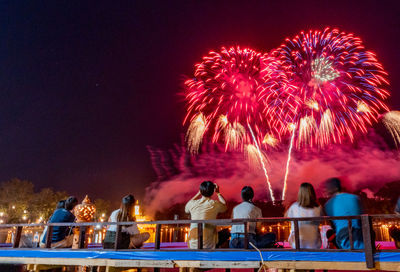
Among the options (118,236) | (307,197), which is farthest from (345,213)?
(118,236)

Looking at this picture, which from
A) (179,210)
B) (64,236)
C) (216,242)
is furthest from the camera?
(179,210)

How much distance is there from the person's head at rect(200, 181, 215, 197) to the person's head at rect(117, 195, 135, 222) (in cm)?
169

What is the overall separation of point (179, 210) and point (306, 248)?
92212mm

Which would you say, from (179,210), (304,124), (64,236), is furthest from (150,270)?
(179,210)

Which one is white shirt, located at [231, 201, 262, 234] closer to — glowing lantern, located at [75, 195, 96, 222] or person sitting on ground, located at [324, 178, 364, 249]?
person sitting on ground, located at [324, 178, 364, 249]

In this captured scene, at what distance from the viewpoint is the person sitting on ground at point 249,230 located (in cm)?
613

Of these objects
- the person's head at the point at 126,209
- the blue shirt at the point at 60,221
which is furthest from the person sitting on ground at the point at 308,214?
the blue shirt at the point at 60,221

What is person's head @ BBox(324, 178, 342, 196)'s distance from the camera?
19.2 feet

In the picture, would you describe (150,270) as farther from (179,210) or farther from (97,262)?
(179,210)

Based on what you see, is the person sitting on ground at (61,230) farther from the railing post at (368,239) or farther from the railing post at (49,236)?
the railing post at (368,239)

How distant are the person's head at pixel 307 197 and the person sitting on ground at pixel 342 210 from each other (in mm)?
292

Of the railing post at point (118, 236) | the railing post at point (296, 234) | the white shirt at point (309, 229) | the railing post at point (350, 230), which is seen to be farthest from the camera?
the railing post at point (118, 236)

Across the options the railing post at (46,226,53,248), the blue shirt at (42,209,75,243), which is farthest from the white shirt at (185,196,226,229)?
the railing post at (46,226,53,248)

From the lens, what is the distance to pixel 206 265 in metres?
6.20
